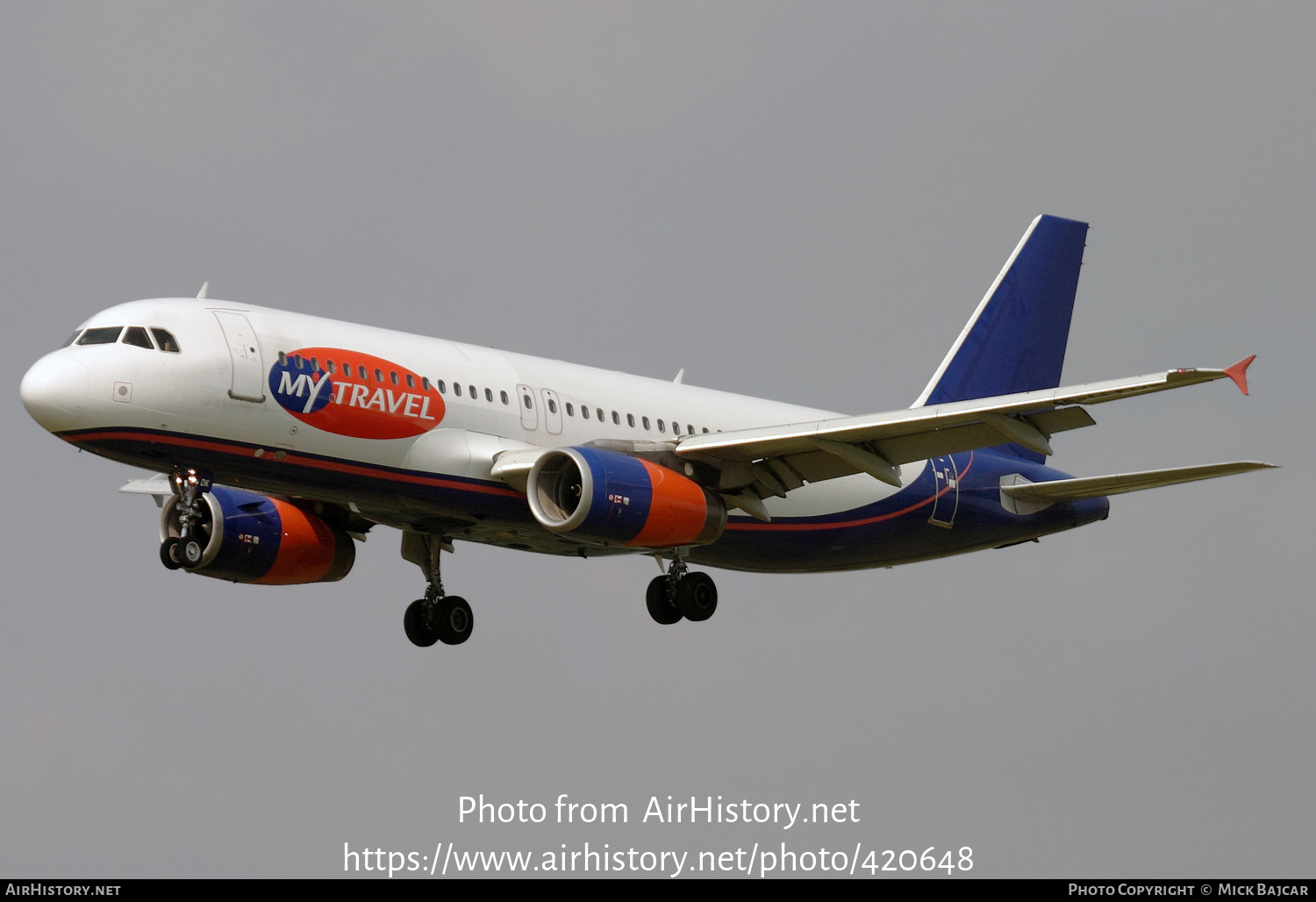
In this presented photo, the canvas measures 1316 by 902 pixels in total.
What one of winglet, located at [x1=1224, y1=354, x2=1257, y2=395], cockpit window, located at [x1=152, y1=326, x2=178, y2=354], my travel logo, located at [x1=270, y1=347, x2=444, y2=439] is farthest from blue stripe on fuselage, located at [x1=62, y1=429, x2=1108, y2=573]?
winglet, located at [x1=1224, y1=354, x2=1257, y2=395]

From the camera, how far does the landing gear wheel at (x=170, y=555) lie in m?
36.5

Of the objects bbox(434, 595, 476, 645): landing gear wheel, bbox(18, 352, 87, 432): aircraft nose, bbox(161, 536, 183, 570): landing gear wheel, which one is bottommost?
bbox(161, 536, 183, 570): landing gear wheel

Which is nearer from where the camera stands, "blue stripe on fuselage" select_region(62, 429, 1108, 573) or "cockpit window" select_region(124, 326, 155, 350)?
"cockpit window" select_region(124, 326, 155, 350)

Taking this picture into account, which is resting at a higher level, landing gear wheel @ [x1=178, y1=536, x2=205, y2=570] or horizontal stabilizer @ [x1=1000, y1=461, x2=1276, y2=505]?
horizontal stabilizer @ [x1=1000, y1=461, x2=1276, y2=505]

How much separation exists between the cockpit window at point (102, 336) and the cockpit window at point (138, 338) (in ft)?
0.53

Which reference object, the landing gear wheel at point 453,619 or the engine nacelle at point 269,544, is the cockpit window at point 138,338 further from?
the landing gear wheel at point 453,619

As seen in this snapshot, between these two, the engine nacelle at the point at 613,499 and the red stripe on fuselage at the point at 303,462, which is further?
the engine nacelle at the point at 613,499

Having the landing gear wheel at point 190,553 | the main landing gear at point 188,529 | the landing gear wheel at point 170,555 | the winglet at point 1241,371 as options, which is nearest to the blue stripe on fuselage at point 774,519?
the main landing gear at point 188,529

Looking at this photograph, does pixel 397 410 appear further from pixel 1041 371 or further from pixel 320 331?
A: pixel 1041 371

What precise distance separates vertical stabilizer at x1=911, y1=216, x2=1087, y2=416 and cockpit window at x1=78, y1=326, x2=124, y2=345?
20539 mm

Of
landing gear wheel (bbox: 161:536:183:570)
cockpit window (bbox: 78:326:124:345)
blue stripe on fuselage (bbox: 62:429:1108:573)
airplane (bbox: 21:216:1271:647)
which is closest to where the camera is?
airplane (bbox: 21:216:1271:647)

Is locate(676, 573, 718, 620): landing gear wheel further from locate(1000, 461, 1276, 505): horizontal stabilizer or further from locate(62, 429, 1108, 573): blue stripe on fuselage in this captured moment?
locate(1000, 461, 1276, 505): horizontal stabilizer

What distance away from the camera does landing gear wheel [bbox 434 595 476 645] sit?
4325 centimetres

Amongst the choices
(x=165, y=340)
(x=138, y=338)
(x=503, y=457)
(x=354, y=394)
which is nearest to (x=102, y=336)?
(x=138, y=338)
